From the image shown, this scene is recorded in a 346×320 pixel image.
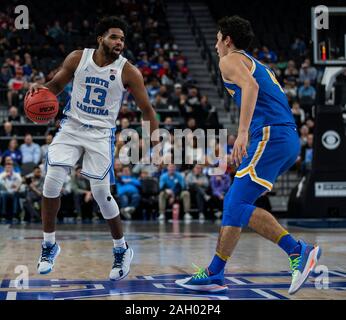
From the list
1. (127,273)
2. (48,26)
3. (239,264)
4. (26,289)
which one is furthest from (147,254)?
(48,26)

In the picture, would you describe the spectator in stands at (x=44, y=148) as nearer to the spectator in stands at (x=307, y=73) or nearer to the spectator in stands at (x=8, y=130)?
the spectator in stands at (x=8, y=130)

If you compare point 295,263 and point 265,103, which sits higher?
point 265,103

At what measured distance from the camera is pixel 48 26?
22.2 metres

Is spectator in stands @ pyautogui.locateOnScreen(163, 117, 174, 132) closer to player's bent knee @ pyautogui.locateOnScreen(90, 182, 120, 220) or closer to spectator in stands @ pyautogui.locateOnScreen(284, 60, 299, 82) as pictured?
spectator in stands @ pyautogui.locateOnScreen(284, 60, 299, 82)

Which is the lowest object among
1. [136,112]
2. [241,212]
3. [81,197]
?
[81,197]

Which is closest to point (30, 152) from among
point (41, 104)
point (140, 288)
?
point (41, 104)

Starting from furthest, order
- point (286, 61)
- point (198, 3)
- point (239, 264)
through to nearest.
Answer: point (198, 3), point (286, 61), point (239, 264)

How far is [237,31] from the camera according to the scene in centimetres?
547

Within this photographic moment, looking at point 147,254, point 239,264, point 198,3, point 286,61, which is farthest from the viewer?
point 198,3

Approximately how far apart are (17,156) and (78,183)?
151 cm

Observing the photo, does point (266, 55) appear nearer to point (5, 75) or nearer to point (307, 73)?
point (307, 73)

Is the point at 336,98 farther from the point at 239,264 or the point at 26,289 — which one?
the point at 26,289

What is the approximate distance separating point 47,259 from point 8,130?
35.9 ft

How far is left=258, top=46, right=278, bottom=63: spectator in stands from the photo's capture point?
22530 millimetres
